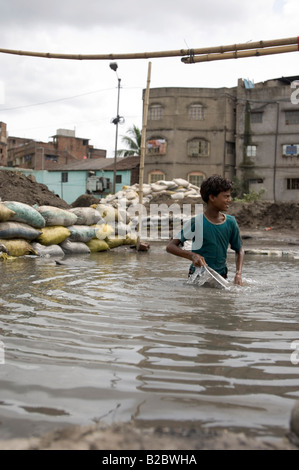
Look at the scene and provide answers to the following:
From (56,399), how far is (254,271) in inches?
206

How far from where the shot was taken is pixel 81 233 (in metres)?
9.12

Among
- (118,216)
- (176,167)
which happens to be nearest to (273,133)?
(176,167)

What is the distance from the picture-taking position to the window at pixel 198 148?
29.6m

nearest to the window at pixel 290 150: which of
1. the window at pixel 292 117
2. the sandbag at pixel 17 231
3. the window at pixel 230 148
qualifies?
the window at pixel 292 117

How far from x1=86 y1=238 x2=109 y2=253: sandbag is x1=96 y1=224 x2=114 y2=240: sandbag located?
0.39 ft

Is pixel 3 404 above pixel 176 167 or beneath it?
beneath

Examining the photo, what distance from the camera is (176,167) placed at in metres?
29.5

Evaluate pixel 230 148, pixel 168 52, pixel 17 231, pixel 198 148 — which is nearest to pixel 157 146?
pixel 198 148

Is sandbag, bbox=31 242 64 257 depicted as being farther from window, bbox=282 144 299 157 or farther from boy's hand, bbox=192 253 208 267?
window, bbox=282 144 299 157

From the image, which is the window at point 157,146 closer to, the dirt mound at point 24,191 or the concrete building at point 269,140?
the concrete building at point 269,140

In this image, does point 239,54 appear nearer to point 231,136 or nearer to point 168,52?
point 168,52

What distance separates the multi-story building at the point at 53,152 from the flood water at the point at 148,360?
3683 cm

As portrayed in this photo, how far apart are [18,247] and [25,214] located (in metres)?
0.55

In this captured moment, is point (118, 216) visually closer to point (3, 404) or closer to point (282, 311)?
point (282, 311)
